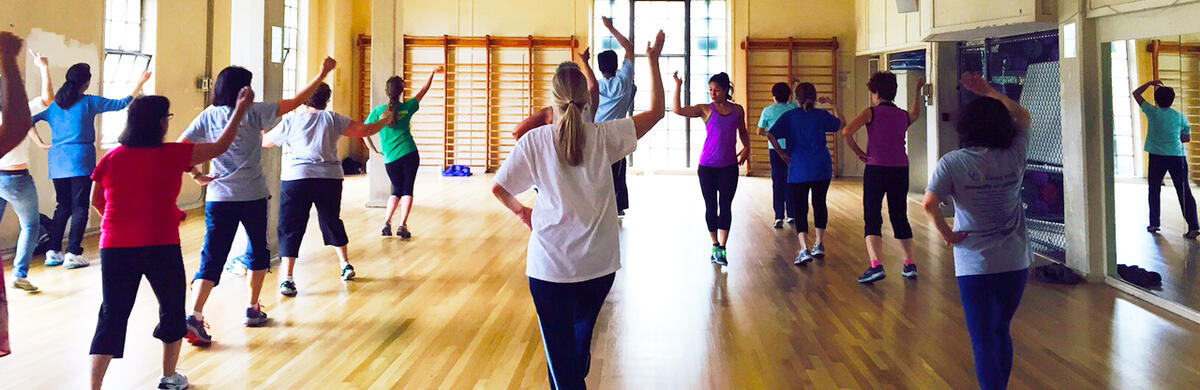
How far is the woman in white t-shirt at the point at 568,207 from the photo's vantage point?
251 centimetres

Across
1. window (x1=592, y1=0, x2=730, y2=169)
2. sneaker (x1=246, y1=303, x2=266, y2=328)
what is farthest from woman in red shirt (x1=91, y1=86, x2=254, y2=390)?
window (x1=592, y1=0, x2=730, y2=169)

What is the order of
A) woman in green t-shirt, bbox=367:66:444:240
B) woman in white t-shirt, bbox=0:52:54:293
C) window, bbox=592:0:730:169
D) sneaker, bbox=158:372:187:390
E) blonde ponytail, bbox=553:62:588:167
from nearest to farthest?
1. blonde ponytail, bbox=553:62:588:167
2. sneaker, bbox=158:372:187:390
3. woman in white t-shirt, bbox=0:52:54:293
4. woman in green t-shirt, bbox=367:66:444:240
5. window, bbox=592:0:730:169

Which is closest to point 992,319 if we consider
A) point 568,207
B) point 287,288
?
point 568,207

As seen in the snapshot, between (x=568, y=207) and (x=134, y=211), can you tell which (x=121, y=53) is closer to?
(x=134, y=211)

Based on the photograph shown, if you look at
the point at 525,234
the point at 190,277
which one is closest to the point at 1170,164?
the point at 525,234

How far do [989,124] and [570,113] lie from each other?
139cm

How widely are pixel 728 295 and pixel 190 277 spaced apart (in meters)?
3.50

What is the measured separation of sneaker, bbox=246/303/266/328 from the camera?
4.36 meters

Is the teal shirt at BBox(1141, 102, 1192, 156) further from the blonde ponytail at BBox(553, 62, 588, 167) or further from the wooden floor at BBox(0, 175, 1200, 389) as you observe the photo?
the blonde ponytail at BBox(553, 62, 588, 167)

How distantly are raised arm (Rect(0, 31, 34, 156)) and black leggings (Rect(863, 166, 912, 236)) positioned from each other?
462 centimetres

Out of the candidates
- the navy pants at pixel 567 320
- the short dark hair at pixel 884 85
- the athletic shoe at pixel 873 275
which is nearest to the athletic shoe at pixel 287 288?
the navy pants at pixel 567 320

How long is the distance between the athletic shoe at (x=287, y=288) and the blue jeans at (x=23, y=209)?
5.22 feet

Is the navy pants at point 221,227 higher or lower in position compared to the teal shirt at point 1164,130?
lower

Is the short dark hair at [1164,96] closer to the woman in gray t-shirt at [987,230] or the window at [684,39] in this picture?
the woman in gray t-shirt at [987,230]
